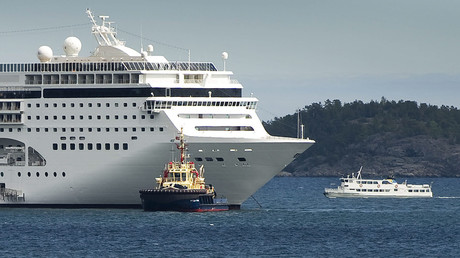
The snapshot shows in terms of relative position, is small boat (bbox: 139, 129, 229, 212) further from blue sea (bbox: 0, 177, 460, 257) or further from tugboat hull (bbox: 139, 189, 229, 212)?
blue sea (bbox: 0, 177, 460, 257)

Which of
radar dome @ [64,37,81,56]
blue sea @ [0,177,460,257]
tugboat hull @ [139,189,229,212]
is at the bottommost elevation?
blue sea @ [0,177,460,257]

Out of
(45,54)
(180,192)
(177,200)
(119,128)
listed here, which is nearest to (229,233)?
(180,192)

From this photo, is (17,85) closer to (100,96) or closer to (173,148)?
(100,96)

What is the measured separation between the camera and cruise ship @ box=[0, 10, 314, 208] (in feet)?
287

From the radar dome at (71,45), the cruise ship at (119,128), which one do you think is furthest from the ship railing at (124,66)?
the radar dome at (71,45)

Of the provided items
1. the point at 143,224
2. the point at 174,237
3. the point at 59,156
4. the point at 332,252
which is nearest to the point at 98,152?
the point at 59,156

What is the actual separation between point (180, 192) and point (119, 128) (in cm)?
607

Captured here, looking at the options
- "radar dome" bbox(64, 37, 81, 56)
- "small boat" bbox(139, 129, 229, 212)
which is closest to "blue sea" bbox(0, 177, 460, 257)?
"small boat" bbox(139, 129, 229, 212)

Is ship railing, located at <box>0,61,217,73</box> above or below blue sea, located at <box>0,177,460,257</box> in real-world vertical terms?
above

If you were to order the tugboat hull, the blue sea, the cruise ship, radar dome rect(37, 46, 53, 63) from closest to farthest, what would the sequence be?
the blue sea → the tugboat hull → the cruise ship → radar dome rect(37, 46, 53, 63)

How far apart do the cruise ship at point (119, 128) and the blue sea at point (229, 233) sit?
183cm

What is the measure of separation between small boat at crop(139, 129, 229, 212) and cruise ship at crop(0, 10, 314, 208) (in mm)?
1217

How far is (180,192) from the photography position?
85.6 m

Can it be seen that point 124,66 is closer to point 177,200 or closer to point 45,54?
point 45,54
